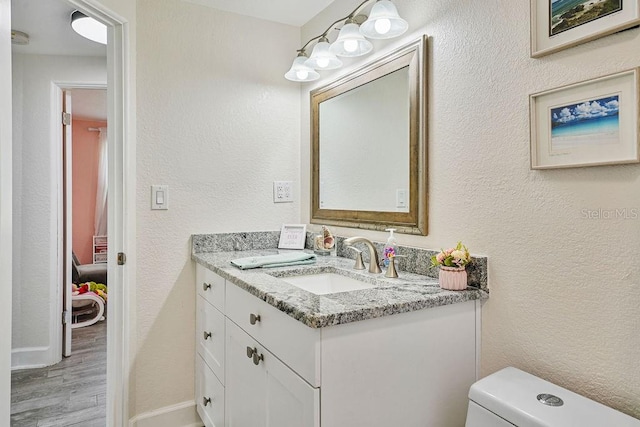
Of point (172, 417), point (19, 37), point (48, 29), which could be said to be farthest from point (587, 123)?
point (19, 37)

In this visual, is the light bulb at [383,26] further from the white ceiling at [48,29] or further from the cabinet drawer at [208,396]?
the cabinet drawer at [208,396]

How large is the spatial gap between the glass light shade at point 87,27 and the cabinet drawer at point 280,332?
5.81 ft

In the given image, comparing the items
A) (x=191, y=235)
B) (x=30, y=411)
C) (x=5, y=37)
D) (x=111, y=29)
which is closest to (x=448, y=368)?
(x=191, y=235)

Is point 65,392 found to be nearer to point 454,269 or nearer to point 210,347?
point 210,347

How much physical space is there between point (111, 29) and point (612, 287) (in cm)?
213

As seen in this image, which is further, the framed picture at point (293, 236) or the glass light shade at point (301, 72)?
the framed picture at point (293, 236)

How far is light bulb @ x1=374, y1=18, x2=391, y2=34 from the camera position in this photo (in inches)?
58.5

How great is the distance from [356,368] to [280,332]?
0.81 ft

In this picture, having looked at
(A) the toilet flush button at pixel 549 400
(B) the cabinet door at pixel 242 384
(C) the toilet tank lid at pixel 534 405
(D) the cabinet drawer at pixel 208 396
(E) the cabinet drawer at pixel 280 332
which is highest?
(E) the cabinet drawer at pixel 280 332

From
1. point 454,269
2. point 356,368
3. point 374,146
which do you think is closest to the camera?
point 356,368

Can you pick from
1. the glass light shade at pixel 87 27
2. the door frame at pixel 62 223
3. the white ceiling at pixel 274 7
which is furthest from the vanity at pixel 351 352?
the door frame at pixel 62 223

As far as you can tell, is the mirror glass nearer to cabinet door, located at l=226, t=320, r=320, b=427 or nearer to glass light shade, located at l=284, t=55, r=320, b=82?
glass light shade, located at l=284, t=55, r=320, b=82

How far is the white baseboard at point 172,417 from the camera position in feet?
6.12

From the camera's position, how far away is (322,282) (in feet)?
5.42
